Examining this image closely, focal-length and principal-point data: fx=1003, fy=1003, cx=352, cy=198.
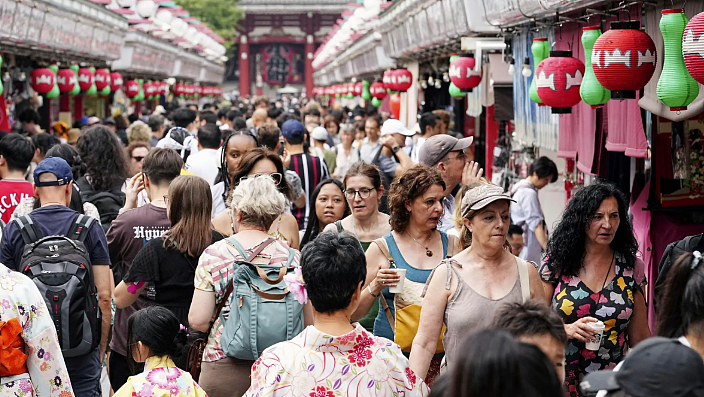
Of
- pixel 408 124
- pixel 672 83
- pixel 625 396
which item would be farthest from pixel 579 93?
pixel 408 124

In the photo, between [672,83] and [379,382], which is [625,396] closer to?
[379,382]

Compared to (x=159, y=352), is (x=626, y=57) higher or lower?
higher

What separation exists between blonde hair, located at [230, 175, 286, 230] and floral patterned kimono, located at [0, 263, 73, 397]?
1.03 meters

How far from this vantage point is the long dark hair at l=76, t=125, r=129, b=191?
297 inches

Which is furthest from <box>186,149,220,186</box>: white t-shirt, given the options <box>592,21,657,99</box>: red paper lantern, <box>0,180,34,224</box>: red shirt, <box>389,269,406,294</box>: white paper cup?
<box>389,269,406,294</box>: white paper cup

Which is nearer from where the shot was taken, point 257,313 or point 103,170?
point 257,313

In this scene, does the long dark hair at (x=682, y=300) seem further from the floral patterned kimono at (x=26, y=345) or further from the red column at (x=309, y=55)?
the red column at (x=309, y=55)

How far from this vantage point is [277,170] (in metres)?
6.30

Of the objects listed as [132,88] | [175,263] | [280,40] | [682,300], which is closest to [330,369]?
[682,300]

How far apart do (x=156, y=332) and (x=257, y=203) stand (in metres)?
0.81

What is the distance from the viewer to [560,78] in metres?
6.80

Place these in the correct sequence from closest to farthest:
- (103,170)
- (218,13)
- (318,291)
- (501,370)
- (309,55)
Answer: (501,370)
(318,291)
(103,170)
(218,13)
(309,55)

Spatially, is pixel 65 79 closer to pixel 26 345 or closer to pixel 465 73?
pixel 465 73

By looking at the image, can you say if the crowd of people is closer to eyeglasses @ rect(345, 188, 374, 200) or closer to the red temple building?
eyeglasses @ rect(345, 188, 374, 200)
